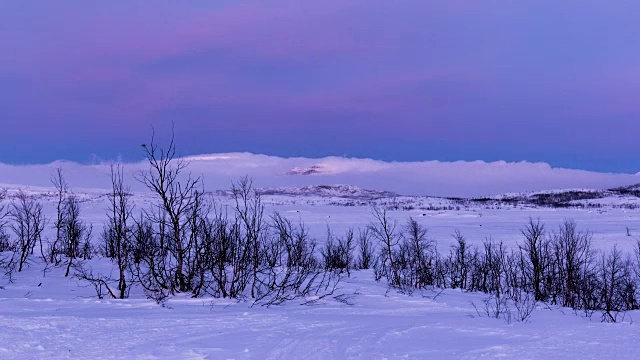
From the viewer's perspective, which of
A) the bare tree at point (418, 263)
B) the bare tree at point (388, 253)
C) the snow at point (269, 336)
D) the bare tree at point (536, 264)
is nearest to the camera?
the snow at point (269, 336)

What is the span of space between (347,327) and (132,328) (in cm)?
396

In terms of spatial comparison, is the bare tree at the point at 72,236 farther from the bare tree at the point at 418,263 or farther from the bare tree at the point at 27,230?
the bare tree at the point at 418,263

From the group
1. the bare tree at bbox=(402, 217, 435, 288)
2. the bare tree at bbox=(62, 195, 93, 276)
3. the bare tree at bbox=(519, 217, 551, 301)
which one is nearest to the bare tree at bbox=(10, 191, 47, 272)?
the bare tree at bbox=(62, 195, 93, 276)

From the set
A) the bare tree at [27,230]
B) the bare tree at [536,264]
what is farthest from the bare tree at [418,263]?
the bare tree at [27,230]

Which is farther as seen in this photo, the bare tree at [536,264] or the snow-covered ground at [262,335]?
the bare tree at [536,264]

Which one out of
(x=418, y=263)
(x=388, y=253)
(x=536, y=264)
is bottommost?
(x=418, y=263)

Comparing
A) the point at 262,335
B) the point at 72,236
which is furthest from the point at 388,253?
the point at 262,335

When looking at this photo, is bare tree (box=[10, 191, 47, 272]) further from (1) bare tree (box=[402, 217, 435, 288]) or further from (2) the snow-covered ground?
(1) bare tree (box=[402, 217, 435, 288])

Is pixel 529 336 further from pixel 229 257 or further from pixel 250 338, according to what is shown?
pixel 229 257

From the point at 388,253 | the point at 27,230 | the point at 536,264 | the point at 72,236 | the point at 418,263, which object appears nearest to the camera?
the point at 27,230

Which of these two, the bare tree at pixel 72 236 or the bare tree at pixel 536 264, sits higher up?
the bare tree at pixel 72 236

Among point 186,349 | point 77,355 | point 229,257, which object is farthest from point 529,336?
point 229,257

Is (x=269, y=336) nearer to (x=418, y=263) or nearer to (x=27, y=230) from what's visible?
(x=27, y=230)

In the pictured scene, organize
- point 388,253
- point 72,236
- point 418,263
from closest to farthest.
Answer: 1. point 72,236
2. point 418,263
3. point 388,253
